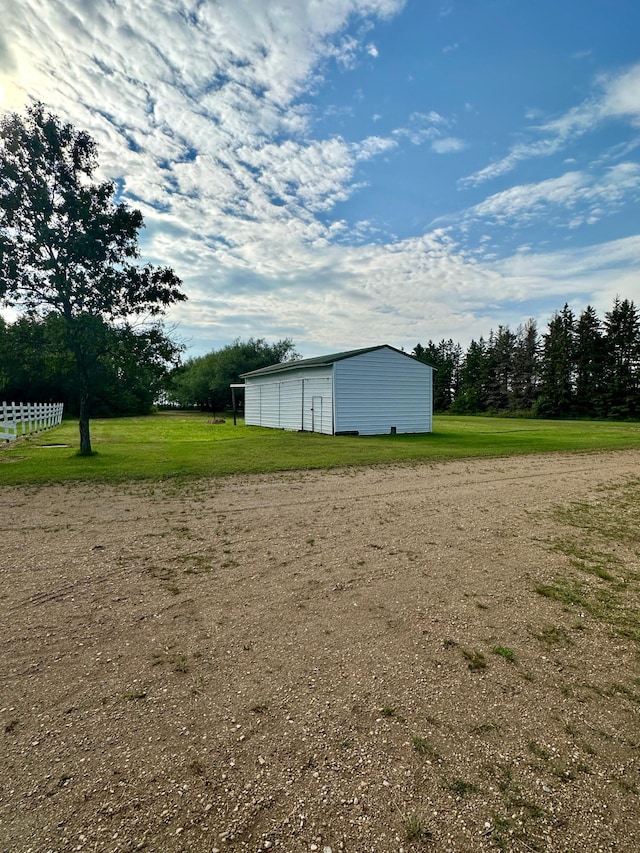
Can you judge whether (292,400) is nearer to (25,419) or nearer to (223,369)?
(25,419)

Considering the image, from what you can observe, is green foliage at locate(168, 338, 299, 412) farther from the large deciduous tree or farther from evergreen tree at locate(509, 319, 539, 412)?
the large deciduous tree

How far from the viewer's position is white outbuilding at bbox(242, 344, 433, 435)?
20.3 m

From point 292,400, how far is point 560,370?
39.5 meters

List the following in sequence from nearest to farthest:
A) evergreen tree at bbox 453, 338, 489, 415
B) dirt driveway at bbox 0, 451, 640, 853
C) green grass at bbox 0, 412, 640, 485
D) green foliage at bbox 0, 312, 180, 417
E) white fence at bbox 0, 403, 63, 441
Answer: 1. dirt driveway at bbox 0, 451, 640, 853
2. green grass at bbox 0, 412, 640, 485
3. green foliage at bbox 0, 312, 180, 417
4. white fence at bbox 0, 403, 63, 441
5. evergreen tree at bbox 453, 338, 489, 415

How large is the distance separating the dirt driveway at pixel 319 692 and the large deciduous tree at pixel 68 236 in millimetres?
9316

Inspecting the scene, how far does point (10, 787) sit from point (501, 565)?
4.10 meters

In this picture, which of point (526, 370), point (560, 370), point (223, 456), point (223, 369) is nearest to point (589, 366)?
point (560, 370)

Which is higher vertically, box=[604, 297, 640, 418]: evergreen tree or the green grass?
box=[604, 297, 640, 418]: evergreen tree

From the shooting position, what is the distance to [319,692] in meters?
2.49

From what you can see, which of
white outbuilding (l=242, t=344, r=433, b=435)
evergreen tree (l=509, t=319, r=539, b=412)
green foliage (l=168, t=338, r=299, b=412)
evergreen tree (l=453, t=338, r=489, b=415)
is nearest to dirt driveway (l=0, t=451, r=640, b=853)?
white outbuilding (l=242, t=344, r=433, b=435)

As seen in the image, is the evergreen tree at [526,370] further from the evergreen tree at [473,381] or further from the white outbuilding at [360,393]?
the white outbuilding at [360,393]

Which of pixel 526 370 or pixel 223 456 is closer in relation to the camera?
pixel 223 456

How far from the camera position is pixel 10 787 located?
1.88m

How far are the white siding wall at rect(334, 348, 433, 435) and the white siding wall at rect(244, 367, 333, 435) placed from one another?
0.71 metres
